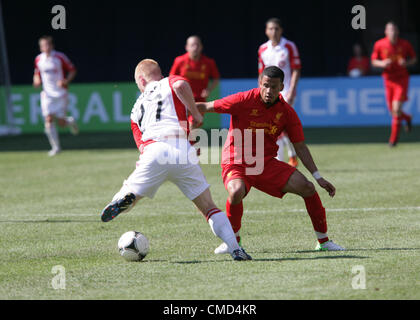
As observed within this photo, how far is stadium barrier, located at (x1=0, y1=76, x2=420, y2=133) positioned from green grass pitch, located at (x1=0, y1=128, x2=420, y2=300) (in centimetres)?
894

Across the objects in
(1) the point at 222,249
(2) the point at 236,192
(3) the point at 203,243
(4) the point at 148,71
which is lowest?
(3) the point at 203,243

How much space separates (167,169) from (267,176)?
1.06 metres

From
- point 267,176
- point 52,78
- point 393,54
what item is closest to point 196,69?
point 393,54

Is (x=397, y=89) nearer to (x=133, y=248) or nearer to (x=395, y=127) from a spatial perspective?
(x=395, y=127)

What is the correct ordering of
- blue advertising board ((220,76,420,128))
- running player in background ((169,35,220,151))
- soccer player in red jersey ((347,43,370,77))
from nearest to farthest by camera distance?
1. running player in background ((169,35,220,151))
2. blue advertising board ((220,76,420,128))
3. soccer player in red jersey ((347,43,370,77))

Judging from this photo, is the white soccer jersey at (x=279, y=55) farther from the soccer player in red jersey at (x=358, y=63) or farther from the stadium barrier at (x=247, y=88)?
the soccer player in red jersey at (x=358, y=63)

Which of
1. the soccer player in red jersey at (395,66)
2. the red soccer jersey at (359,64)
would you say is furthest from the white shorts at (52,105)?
the red soccer jersey at (359,64)

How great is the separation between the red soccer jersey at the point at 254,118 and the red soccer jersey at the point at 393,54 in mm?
10177

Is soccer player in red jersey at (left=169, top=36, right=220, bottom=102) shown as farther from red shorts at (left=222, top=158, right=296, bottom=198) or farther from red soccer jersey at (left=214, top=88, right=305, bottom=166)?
red shorts at (left=222, top=158, right=296, bottom=198)

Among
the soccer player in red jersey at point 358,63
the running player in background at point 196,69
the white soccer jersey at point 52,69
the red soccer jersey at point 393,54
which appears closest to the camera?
the running player in background at point 196,69

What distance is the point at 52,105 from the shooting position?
1892cm

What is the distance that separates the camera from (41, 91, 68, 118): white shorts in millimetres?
18844

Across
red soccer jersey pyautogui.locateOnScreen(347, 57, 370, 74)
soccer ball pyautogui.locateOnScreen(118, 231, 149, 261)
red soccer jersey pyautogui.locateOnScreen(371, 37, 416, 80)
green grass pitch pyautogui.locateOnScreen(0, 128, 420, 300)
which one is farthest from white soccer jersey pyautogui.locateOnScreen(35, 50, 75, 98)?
soccer ball pyautogui.locateOnScreen(118, 231, 149, 261)

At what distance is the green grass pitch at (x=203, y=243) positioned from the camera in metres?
6.06
